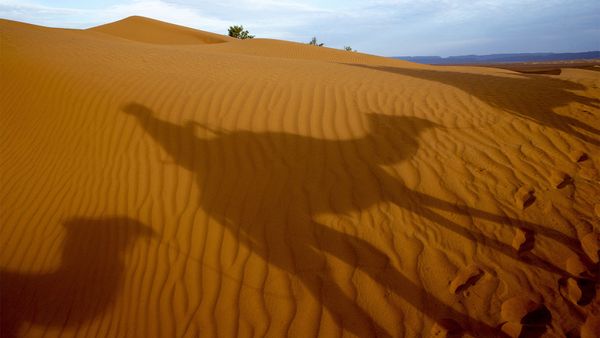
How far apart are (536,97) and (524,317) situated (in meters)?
4.40

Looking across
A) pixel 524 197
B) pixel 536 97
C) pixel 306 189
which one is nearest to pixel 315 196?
pixel 306 189

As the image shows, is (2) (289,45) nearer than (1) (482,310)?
No

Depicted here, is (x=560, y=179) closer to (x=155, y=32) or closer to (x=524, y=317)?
(x=524, y=317)

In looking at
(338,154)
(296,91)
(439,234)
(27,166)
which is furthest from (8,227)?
(439,234)

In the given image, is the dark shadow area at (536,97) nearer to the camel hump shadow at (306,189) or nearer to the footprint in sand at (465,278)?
the camel hump shadow at (306,189)

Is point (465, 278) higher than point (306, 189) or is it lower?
lower

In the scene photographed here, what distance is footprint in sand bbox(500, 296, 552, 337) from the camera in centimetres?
216

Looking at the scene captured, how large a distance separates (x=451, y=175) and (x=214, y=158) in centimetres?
286

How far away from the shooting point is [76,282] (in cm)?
290

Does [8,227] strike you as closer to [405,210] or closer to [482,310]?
[405,210]

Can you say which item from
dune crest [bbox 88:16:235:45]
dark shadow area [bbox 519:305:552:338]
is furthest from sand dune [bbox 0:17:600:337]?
dune crest [bbox 88:16:235:45]

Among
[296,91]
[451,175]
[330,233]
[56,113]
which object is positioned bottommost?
[330,233]

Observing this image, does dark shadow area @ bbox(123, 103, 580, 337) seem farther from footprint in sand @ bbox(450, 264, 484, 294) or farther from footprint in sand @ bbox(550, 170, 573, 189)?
footprint in sand @ bbox(550, 170, 573, 189)

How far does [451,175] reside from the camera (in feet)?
11.6
